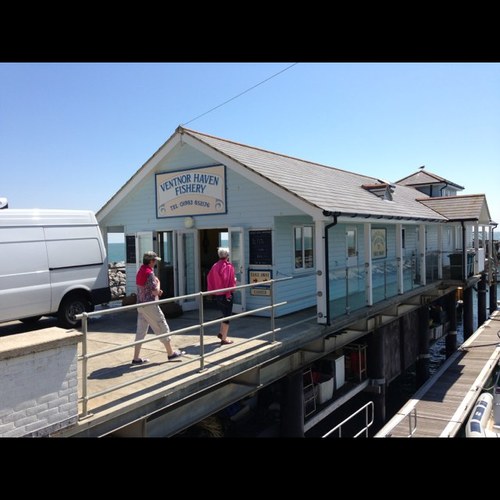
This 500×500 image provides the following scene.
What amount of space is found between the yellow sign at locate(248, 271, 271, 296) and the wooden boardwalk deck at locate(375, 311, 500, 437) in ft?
14.2

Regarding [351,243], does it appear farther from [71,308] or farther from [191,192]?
[71,308]

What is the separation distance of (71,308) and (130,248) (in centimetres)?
444

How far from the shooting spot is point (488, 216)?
65.1 feet

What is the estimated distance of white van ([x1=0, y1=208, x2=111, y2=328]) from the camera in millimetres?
7848

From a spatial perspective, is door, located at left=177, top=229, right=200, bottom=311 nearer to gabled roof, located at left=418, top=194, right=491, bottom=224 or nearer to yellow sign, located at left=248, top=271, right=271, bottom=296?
yellow sign, located at left=248, top=271, right=271, bottom=296

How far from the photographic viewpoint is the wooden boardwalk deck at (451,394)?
1079 cm

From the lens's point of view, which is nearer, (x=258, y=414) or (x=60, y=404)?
(x=60, y=404)

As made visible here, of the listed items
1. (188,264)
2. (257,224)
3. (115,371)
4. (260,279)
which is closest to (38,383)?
(115,371)

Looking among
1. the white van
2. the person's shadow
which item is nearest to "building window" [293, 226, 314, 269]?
the white van

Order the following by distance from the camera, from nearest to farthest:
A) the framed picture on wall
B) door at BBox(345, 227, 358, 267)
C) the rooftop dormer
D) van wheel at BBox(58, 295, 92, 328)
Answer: van wheel at BBox(58, 295, 92, 328), door at BBox(345, 227, 358, 267), the framed picture on wall, the rooftop dormer
